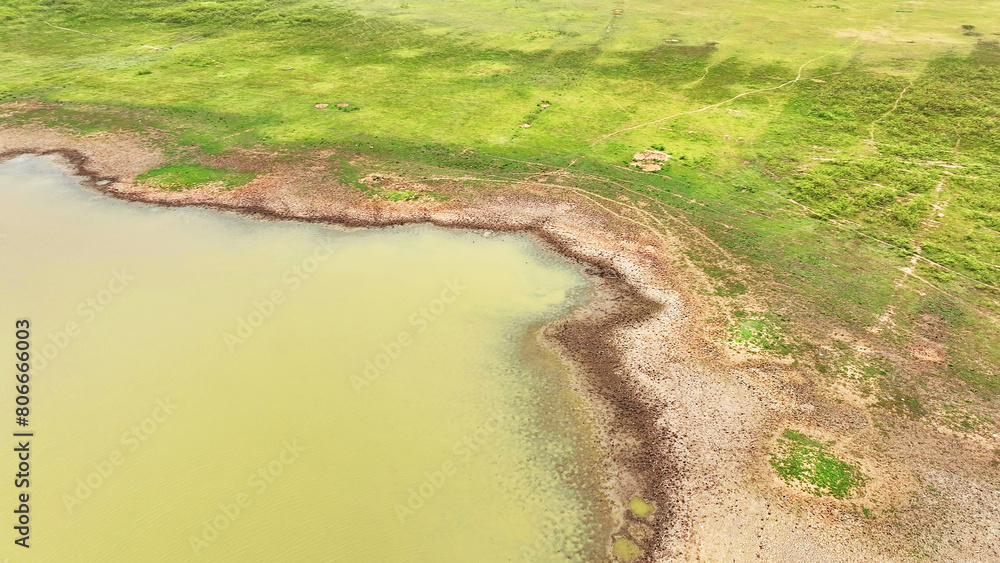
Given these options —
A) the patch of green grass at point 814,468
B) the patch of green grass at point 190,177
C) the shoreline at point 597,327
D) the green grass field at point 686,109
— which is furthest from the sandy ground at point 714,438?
the patch of green grass at point 190,177

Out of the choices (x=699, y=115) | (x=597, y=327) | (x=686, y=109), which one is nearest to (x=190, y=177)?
(x=597, y=327)

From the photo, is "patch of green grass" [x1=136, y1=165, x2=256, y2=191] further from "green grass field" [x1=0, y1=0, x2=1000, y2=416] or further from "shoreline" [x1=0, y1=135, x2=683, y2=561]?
"green grass field" [x1=0, y1=0, x2=1000, y2=416]

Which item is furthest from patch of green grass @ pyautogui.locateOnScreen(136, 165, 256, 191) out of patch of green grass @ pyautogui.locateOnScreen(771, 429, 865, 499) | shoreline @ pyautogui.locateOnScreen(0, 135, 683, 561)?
Answer: patch of green grass @ pyautogui.locateOnScreen(771, 429, 865, 499)

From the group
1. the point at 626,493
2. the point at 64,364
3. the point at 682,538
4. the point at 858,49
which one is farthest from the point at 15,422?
the point at 858,49

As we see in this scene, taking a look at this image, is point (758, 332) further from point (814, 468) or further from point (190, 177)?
point (190, 177)

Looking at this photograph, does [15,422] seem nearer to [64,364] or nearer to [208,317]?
[64,364]

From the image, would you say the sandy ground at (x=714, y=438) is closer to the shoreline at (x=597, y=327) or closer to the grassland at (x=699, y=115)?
the shoreline at (x=597, y=327)
